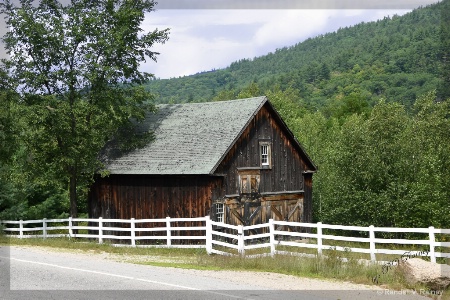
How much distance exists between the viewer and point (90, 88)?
3312 cm

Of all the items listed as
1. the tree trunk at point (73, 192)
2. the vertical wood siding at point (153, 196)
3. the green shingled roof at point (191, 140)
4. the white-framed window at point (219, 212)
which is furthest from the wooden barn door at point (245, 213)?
the tree trunk at point (73, 192)

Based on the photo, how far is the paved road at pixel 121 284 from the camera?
14.8m

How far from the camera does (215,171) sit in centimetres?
3058

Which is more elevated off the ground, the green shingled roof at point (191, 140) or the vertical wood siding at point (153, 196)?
the green shingled roof at point (191, 140)

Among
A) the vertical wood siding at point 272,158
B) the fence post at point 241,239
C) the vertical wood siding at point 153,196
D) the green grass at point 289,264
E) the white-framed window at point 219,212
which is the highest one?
the vertical wood siding at point 272,158

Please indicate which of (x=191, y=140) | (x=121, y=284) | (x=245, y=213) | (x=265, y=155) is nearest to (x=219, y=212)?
(x=245, y=213)

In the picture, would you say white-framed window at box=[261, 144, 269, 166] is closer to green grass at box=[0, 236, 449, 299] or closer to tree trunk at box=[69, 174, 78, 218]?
green grass at box=[0, 236, 449, 299]

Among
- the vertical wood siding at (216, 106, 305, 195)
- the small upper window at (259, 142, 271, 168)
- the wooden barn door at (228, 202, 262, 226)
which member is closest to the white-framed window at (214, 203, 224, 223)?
the wooden barn door at (228, 202, 262, 226)

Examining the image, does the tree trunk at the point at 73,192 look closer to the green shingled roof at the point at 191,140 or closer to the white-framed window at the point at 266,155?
the green shingled roof at the point at 191,140

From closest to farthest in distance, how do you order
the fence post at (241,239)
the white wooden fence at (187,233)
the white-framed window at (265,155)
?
the fence post at (241,239), the white wooden fence at (187,233), the white-framed window at (265,155)

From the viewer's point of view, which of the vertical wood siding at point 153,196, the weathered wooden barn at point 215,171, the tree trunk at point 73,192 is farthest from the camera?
the tree trunk at point 73,192

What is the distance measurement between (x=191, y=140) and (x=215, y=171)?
9.58 ft

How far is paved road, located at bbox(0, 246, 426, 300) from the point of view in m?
14.8

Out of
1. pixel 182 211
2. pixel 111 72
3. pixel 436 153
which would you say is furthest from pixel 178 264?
pixel 436 153
